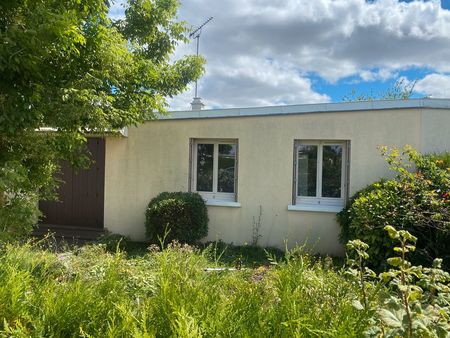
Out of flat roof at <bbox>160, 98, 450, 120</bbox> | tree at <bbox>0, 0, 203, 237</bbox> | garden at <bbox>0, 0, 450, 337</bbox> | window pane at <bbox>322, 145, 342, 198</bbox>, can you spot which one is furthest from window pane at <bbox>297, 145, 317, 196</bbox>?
tree at <bbox>0, 0, 203, 237</bbox>

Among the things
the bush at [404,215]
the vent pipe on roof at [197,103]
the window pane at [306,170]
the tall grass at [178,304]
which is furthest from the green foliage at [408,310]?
the vent pipe on roof at [197,103]

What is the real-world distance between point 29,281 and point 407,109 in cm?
780

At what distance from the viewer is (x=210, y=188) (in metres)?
10.2

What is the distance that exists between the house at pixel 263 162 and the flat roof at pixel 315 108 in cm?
2

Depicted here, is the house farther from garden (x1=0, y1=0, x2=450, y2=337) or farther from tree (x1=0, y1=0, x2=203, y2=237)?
tree (x1=0, y1=0, x2=203, y2=237)

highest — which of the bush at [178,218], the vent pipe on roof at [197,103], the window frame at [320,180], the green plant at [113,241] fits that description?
the vent pipe on roof at [197,103]

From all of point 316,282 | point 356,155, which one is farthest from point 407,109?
point 316,282

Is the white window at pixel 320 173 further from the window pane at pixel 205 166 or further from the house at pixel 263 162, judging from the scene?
the window pane at pixel 205 166

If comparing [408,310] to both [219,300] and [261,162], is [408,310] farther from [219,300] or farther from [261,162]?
[261,162]

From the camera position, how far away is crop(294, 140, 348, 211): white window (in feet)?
30.3

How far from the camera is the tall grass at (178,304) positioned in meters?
2.43

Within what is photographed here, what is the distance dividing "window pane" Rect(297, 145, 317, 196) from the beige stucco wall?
31 cm

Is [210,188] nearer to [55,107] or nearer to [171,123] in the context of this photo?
[171,123]

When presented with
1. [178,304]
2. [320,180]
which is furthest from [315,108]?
[178,304]
